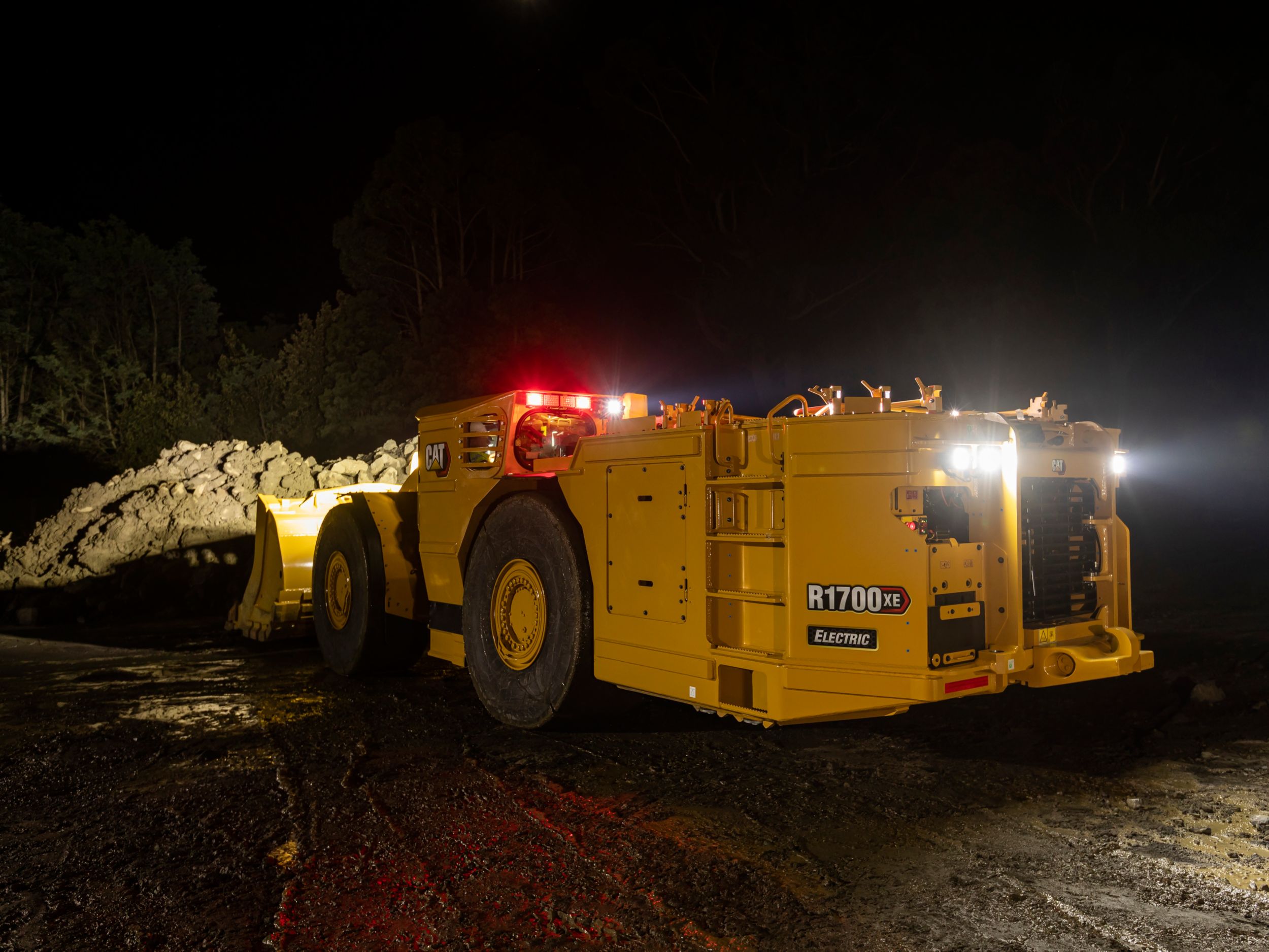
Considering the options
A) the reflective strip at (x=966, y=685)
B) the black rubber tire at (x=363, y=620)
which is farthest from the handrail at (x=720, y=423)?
the black rubber tire at (x=363, y=620)

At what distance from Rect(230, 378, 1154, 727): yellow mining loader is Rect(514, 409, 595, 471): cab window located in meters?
0.02

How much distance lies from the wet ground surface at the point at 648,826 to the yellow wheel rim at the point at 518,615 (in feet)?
1.75

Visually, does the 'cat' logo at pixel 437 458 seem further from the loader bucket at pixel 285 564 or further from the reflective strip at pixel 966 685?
the reflective strip at pixel 966 685

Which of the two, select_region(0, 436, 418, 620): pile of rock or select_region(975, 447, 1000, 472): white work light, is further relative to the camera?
select_region(0, 436, 418, 620): pile of rock

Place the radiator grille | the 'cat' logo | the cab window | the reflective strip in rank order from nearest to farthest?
1. the reflective strip
2. the radiator grille
3. the cab window
4. the 'cat' logo

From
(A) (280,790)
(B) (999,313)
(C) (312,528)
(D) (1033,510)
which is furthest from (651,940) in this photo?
(B) (999,313)

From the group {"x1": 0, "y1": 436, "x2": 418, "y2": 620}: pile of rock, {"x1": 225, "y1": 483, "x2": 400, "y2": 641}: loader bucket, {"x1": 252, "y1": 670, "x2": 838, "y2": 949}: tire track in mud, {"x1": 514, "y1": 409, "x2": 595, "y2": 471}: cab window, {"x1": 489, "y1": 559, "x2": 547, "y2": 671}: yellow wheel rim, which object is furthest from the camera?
{"x1": 0, "y1": 436, "x2": 418, "y2": 620}: pile of rock

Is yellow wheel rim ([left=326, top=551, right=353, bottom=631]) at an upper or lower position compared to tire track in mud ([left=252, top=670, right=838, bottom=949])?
upper

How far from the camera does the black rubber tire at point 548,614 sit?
609 centimetres

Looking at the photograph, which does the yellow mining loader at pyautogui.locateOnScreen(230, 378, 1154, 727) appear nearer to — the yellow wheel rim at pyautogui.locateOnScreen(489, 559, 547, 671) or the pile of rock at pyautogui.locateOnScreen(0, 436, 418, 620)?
the yellow wheel rim at pyautogui.locateOnScreen(489, 559, 547, 671)

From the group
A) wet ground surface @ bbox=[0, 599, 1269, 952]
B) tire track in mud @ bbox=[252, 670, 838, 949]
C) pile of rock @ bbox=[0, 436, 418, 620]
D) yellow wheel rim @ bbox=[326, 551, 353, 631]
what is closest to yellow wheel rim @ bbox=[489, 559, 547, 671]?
wet ground surface @ bbox=[0, 599, 1269, 952]

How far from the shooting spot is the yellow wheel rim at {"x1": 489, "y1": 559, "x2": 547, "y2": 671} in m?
6.45

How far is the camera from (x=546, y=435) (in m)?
7.17

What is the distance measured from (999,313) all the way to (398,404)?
1503cm
